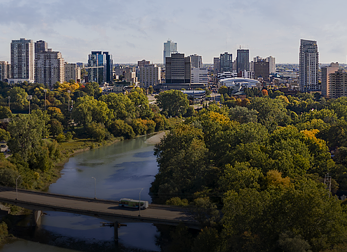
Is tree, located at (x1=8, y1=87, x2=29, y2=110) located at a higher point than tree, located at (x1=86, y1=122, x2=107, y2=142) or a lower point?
higher

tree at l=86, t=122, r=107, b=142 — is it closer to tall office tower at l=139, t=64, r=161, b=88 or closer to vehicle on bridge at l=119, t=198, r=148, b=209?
vehicle on bridge at l=119, t=198, r=148, b=209

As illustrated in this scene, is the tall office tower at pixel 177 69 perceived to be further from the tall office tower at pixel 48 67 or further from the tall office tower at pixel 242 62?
the tall office tower at pixel 242 62

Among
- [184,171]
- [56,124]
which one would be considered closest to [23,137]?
[56,124]

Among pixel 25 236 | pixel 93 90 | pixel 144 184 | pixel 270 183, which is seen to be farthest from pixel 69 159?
pixel 93 90

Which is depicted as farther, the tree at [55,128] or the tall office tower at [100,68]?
the tall office tower at [100,68]

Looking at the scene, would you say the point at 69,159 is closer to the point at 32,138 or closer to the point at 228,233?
the point at 32,138

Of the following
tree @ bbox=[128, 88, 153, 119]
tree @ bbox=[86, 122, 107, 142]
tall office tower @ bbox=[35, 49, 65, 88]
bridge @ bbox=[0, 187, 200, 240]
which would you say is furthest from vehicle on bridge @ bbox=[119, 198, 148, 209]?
tall office tower @ bbox=[35, 49, 65, 88]

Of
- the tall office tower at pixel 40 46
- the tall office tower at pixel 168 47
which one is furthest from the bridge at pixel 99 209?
the tall office tower at pixel 168 47

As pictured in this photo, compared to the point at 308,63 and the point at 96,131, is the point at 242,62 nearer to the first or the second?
the point at 308,63
